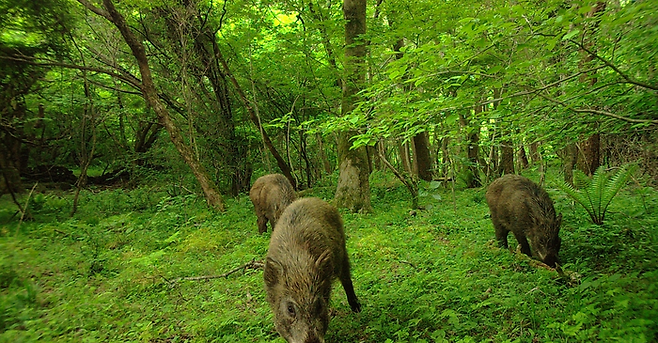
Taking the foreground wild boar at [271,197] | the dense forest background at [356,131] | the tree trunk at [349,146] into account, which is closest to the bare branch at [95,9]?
the dense forest background at [356,131]

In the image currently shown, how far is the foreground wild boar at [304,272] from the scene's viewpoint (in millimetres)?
3131

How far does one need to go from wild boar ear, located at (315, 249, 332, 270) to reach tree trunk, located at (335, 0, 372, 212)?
609 cm

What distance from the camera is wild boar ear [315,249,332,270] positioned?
3.45m

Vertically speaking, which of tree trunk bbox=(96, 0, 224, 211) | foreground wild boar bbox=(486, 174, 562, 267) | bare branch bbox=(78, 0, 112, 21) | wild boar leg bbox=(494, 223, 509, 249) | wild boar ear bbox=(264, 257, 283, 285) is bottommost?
wild boar leg bbox=(494, 223, 509, 249)

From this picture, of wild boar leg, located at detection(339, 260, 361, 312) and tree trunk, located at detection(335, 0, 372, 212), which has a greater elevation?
tree trunk, located at detection(335, 0, 372, 212)

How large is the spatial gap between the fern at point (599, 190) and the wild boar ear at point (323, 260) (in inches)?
191

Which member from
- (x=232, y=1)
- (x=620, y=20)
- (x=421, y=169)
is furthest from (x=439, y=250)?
(x=232, y=1)

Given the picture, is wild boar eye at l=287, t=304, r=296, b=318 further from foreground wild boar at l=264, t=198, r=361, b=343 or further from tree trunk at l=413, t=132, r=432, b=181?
tree trunk at l=413, t=132, r=432, b=181

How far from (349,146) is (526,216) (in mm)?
5219

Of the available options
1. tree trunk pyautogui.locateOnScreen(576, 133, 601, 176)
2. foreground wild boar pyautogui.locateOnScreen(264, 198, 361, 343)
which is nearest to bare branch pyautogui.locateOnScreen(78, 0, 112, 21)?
foreground wild boar pyautogui.locateOnScreen(264, 198, 361, 343)

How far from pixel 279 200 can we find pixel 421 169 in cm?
827

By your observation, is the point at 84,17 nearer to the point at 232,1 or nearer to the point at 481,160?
the point at 232,1

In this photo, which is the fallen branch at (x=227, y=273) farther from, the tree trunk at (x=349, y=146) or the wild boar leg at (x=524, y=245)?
the wild boar leg at (x=524, y=245)

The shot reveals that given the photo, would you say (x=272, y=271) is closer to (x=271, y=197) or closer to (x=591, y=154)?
(x=271, y=197)
